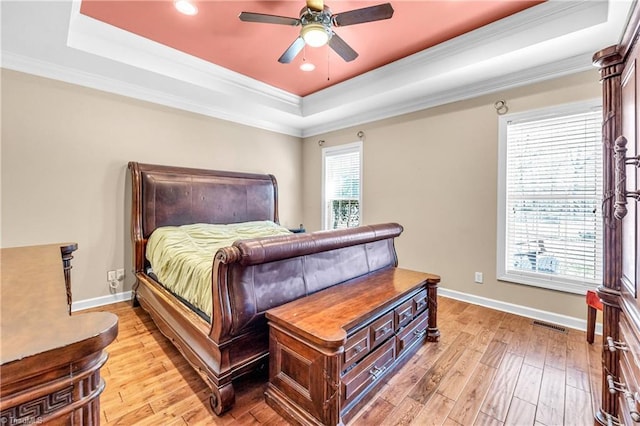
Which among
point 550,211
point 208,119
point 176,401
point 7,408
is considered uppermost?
point 208,119

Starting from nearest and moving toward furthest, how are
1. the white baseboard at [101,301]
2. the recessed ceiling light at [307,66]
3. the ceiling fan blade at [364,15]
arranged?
the ceiling fan blade at [364,15]
the white baseboard at [101,301]
the recessed ceiling light at [307,66]

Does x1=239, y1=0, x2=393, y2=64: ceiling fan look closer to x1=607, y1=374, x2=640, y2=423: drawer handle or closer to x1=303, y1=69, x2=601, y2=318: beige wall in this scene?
x1=303, y1=69, x2=601, y2=318: beige wall

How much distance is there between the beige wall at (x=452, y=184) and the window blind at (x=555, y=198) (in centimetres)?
17

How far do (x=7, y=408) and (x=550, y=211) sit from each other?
381cm

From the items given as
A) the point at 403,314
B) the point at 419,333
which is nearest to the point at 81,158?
the point at 403,314

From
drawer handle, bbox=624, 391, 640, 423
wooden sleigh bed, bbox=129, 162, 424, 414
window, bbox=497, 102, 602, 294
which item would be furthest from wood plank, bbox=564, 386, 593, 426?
wooden sleigh bed, bbox=129, 162, 424, 414

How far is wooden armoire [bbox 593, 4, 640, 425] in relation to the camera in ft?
3.37

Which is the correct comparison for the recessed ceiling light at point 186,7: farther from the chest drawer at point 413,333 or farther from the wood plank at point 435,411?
the wood plank at point 435,411

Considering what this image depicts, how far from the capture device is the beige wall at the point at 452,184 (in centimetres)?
290

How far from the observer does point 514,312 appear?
3.01 meters

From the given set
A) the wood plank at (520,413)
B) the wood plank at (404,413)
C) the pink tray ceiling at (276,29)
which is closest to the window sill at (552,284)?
the wood plank at (520,413)

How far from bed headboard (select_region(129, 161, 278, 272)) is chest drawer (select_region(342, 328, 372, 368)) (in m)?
2.74

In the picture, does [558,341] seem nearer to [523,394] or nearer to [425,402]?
[523,394]

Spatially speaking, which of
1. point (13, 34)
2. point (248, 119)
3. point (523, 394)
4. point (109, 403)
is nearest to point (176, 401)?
point (109, 403)
